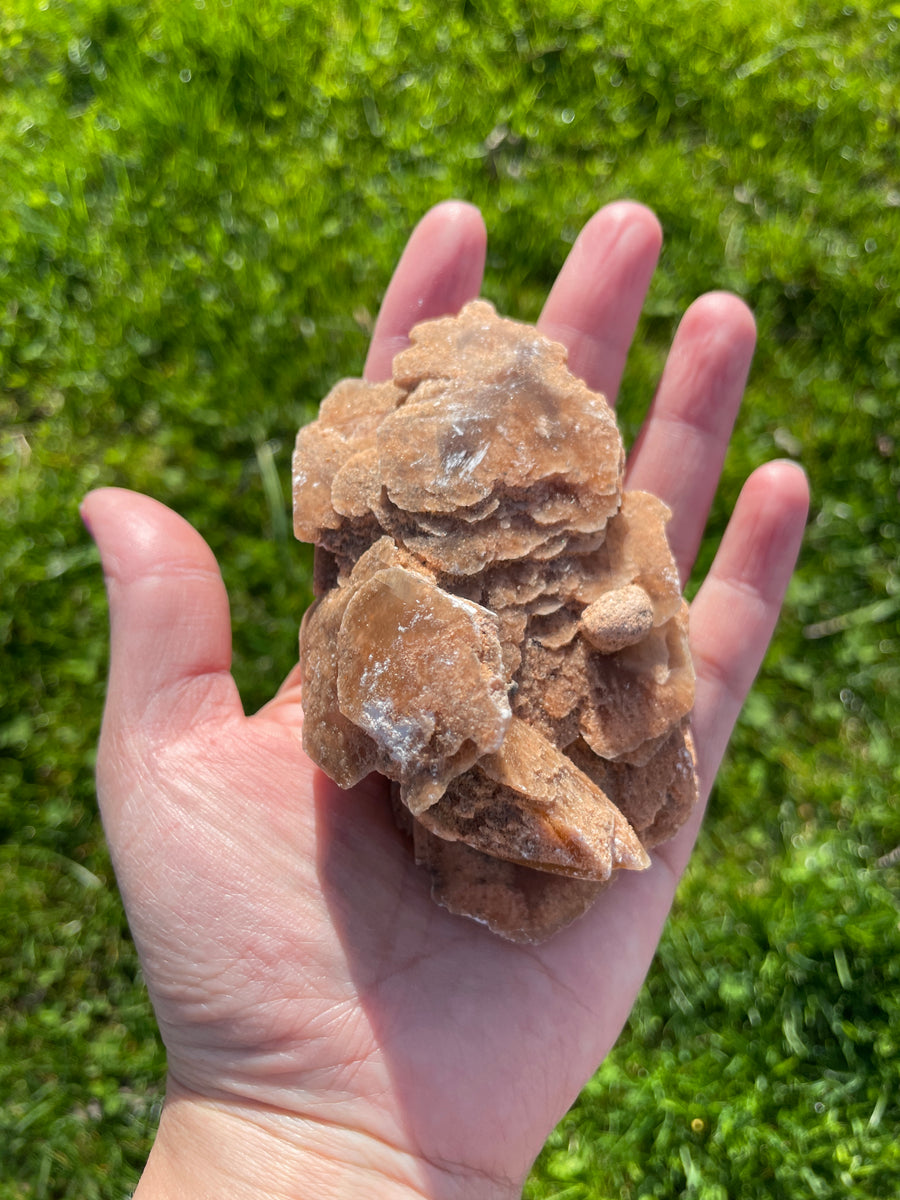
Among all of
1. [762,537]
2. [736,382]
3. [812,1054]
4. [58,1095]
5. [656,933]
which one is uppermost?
[736,382]

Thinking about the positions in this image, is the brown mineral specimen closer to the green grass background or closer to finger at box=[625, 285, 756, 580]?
finger at box=[625, 285, 756, 580]

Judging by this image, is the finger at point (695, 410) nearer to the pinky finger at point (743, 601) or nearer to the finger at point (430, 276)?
the pinky finger at point (743, 601)

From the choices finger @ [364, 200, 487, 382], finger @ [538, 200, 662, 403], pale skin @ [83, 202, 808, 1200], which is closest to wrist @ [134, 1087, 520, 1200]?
pale skin @ [83, 202, 808, 1200]

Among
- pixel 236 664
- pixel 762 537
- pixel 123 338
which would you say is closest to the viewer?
pixel 762 537

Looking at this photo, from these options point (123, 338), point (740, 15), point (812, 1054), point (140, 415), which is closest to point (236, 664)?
point (140, 415)

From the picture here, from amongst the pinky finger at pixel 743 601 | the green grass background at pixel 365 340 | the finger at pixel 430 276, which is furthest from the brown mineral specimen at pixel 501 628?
the green grass background at pixel 365 340

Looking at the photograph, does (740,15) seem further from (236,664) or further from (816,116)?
(236,664)
